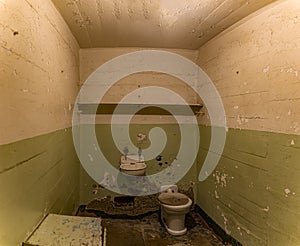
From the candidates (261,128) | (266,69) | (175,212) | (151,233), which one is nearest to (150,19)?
(266,69)

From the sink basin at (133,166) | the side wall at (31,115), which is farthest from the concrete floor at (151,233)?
the side wall at (31,115)

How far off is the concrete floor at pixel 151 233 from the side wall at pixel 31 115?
30.2 inches

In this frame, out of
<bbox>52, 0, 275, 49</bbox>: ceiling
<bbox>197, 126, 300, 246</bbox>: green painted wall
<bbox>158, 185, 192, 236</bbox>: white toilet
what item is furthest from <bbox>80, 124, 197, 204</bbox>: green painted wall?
<bbox>52, 0, 275, 49</bbox>: ceiling

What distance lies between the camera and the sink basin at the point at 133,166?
3.40 metres

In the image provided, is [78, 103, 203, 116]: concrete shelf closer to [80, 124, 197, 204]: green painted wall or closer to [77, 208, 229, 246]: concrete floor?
[80, 124, 197, 204]: green painted wall

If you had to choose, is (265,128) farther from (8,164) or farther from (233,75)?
(8,164)

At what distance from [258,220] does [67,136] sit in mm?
2006

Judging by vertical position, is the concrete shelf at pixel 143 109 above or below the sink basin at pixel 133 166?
above

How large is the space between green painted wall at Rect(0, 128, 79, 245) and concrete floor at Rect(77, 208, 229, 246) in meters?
0.75

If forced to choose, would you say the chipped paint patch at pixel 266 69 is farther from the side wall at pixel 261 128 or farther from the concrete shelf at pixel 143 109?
the concrete shelf at pixel 143 109

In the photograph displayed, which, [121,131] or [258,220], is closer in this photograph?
[258,220]

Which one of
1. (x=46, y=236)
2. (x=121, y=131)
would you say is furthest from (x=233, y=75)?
(x=46, y=236)

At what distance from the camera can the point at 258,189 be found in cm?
229

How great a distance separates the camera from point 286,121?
6.39 feet
